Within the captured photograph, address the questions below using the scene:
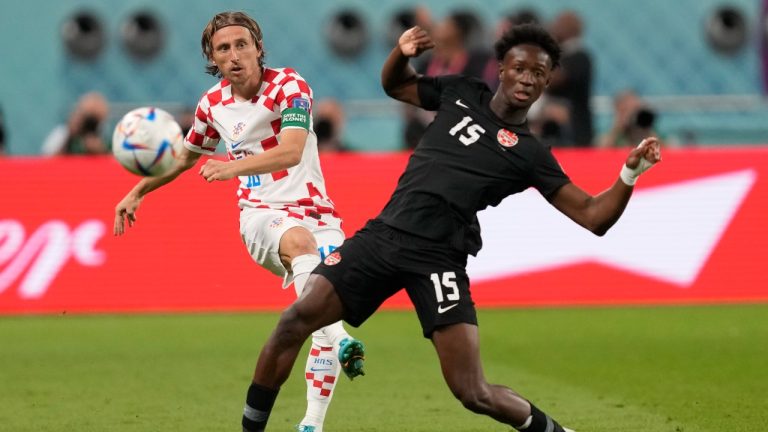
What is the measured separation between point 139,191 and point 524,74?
232cm

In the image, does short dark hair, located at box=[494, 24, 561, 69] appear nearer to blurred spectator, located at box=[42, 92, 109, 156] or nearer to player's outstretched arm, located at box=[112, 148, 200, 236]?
player's outstretched arm, located at box=[112, 148, 200, 236]

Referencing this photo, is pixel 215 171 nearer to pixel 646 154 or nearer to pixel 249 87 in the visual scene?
pixel 249 87

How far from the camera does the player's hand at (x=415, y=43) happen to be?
6.66 m

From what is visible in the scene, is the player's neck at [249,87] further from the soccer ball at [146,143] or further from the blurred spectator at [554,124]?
the blurred spectator at [554,124]

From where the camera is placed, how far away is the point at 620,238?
13109mm

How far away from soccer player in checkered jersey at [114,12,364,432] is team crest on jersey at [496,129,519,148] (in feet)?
3.53

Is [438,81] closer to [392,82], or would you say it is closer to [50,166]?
[392,82]

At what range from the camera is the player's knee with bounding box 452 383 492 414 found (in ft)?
20.9

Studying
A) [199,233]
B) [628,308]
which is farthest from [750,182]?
[199,233]

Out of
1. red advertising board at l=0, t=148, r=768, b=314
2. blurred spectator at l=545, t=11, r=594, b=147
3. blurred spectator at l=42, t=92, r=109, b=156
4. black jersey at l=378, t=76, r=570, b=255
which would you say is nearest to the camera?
black jersey at l=378, t=76, r=570, b=255

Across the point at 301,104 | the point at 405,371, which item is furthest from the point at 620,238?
the point at 301,104

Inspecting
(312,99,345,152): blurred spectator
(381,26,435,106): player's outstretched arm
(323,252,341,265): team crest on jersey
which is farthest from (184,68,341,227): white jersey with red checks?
(312,99,345,152): blurred spectator

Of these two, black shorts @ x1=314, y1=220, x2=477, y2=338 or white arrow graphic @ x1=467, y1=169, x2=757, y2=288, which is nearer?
black shorts @ x1=314, y1=220, x2=477, y2=338

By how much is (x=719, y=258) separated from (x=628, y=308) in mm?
997
